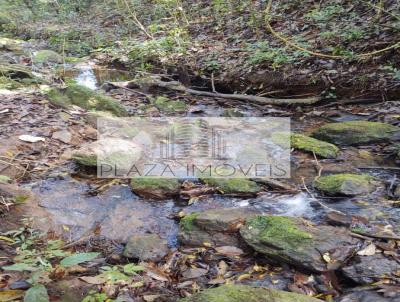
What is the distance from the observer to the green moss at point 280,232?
9.07 feet

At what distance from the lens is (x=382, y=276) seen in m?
2.51

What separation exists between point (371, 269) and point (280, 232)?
620 mm

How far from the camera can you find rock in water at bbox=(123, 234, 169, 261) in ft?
9.58

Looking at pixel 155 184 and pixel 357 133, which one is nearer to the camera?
pixel 155 184

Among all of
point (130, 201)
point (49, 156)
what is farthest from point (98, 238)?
point (49, 156)

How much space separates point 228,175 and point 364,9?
4.86m

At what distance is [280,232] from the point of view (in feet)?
9.37

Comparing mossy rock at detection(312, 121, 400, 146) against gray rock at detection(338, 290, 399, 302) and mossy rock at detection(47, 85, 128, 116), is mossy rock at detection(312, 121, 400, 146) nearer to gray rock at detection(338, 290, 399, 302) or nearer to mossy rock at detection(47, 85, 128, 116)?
gray rock at detection(338, 290, 399, 302)

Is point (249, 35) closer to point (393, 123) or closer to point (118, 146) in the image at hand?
point (393, 123)

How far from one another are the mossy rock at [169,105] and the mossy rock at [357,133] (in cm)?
236

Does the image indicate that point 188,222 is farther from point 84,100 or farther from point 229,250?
point 84,100

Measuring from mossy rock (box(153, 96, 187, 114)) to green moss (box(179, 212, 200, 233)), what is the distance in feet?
11.0

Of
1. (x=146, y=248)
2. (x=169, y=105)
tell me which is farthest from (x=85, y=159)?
(x=169, y=105)

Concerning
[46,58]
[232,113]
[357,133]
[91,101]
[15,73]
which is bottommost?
[357,133]
